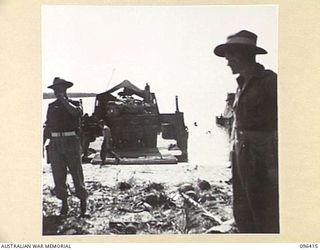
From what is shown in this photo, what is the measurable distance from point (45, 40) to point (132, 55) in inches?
4.6

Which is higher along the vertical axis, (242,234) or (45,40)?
(45,40)

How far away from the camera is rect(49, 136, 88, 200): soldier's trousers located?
24.7 inches

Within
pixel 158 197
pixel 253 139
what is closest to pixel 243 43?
pixel 253 139

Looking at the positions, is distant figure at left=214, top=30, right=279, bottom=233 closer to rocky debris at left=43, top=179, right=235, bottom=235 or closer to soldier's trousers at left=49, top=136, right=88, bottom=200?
rocky debris at left=43, top=179, right=235, bottom=235

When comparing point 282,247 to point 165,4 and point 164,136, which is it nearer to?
point 164,136

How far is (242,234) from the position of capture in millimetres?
626

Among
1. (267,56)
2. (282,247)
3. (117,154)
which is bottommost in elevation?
(282,247)

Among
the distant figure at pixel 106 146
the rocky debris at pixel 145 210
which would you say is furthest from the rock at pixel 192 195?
the distant figure at pixel 106 146

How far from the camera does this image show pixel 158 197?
0.63m

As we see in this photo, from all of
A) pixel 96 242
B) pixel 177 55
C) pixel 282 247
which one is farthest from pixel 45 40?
pixel 282 247

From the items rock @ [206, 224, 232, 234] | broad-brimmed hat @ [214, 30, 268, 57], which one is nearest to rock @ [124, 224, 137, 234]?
rock @ [206, 224, 232, 234]

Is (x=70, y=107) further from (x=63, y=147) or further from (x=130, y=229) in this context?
(x=130, y=229)

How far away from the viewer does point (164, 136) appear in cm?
63

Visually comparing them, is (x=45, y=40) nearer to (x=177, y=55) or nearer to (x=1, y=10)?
(x=1, y=10)
